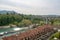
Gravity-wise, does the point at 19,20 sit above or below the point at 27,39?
below

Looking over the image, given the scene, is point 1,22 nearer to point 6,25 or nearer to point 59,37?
point 6,25

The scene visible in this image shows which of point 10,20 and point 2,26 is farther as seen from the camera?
point 10,20

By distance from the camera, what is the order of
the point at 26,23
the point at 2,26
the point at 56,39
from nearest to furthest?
the point at 56,39 → the point at 2,26 → the point at 26,23

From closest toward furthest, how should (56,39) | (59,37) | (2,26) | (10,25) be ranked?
1. (56,39)
2. (59,37)
3. (2,26)
4. (10,25)

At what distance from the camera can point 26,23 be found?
4353 centimetres

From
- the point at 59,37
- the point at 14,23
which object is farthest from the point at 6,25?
the point at 59,37

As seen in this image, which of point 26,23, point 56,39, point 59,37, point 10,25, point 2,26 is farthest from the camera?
point 26,23

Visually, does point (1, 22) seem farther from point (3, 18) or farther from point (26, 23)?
point (26, 23)

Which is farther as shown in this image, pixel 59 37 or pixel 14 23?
pixel 14 23

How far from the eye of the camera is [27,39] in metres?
11.5

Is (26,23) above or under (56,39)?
under

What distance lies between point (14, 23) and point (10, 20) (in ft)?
4.73

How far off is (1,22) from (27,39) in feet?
93.3

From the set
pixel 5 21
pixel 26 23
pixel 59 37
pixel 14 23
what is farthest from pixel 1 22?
pixel 59 37
